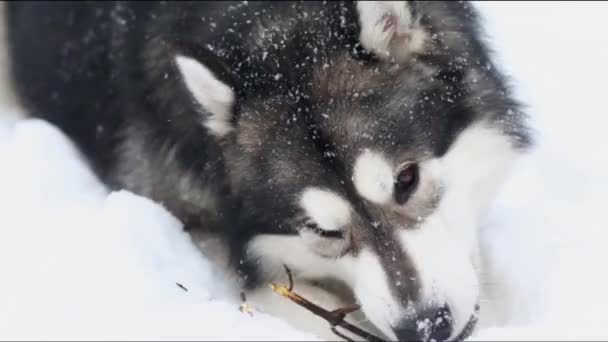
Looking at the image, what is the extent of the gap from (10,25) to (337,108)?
2.64 metres

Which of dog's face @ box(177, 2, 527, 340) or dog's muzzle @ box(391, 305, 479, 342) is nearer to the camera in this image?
dog's muzzle @ box(391, 305, 479, 342)

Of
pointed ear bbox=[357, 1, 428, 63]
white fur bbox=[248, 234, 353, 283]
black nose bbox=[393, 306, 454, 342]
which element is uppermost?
pointed ear bbox=[357, 1, 428, 63]

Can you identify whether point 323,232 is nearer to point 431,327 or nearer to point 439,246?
point 439,246

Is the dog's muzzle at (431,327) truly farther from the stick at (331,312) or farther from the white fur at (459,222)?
the stick at (331,312)

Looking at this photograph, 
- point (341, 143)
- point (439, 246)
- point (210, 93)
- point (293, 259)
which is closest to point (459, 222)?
point (439, 246)

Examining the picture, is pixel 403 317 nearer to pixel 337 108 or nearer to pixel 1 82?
pixel 337 108

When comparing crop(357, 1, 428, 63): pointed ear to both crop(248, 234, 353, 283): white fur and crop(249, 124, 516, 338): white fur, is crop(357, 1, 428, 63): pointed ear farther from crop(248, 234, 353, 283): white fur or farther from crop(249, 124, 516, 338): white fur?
crop(248, 234, 353, 283): white fur

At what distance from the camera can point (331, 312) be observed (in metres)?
3.13

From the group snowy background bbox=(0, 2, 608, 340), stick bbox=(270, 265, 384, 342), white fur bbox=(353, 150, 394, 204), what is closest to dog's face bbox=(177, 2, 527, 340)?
white fur bbox=(353, 150, 394, 204)

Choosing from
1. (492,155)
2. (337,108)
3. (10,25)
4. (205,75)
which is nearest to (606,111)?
(492,155)

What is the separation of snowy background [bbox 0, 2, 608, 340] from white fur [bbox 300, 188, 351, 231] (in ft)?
1.27

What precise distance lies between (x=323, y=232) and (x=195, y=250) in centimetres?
72

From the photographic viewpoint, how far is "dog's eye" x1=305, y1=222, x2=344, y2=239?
9.43 ft

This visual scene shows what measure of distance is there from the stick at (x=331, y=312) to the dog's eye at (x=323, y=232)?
351mm
